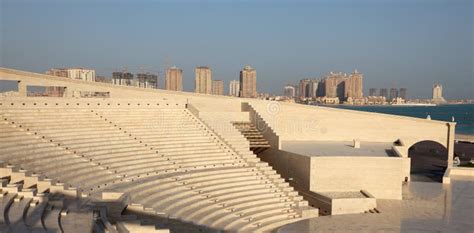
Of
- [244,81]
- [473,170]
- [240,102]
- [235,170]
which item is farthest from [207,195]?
[244,81]

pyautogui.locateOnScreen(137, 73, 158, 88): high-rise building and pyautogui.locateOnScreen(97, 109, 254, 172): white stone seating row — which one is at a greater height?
pyautogui.locateOnScreen(137, 73, 158, 88): high-rise building

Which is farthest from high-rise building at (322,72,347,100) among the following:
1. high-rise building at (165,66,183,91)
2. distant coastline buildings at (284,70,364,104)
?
high-rise building at (165,66,183,91)

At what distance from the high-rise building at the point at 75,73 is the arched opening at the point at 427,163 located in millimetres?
21721

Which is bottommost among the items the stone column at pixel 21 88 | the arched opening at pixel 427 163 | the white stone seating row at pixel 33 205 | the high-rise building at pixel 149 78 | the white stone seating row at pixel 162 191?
the arched opening at pixel 427 163

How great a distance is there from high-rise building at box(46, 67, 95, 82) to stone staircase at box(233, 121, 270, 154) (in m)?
12.6

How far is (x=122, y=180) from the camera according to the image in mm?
13664

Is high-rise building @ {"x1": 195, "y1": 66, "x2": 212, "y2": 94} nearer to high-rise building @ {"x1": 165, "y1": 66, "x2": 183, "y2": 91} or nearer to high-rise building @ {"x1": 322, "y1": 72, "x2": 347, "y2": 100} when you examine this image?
high-rise building @ {"x1": 165, "y1": 66, "x2": 183, "y2": 91}

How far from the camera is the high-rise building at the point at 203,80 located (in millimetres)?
53487

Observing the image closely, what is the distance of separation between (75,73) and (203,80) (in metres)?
24.8

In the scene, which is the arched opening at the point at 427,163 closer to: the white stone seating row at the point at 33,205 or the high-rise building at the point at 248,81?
the white stone seating row at the point at 33,205

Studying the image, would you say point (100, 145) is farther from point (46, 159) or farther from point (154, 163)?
point (46, 159)

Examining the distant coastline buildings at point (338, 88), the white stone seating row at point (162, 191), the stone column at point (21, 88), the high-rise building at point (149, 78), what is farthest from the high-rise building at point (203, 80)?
the distant coastline buildings at point (338, 88)

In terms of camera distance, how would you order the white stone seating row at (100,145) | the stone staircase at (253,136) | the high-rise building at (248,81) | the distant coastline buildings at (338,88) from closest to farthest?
the white stone seating row at (100,145), the stone staircase at (253,136), the high-rise building at (248,81), the distant coastline buildings at (338,88)

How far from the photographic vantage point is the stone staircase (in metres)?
22.1
